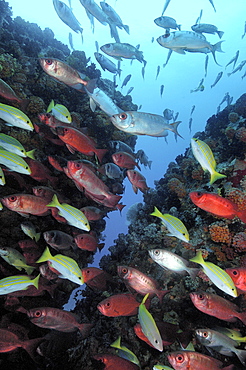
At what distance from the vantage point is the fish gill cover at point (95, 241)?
309 centimetres

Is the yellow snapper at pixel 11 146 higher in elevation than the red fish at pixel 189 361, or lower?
higher

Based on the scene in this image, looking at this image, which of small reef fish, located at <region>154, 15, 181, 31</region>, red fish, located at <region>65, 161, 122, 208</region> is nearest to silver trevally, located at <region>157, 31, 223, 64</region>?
small reef fish, located at <region>154, 15, 181, 31</region>

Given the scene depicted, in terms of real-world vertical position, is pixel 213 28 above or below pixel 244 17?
below

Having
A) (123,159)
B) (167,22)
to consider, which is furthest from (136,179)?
(167,22)

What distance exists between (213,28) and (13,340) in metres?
7.54

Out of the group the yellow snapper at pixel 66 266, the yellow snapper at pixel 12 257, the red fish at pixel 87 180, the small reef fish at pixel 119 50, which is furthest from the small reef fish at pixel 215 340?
the small reef fish at pixel 119 50

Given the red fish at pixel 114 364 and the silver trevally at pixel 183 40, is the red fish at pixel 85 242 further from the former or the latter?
the silver trevally at pixel 183 40

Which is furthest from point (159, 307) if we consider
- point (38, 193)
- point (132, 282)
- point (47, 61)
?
point (47, 61)

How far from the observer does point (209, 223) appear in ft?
16.9

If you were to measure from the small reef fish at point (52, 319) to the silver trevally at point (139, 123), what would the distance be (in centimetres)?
291

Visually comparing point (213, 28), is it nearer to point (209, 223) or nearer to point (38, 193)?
point (209, 223)

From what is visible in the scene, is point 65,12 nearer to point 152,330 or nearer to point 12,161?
point 12,161

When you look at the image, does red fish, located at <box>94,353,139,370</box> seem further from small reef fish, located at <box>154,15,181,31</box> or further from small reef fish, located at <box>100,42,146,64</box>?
small reef fish, located at <box>154,15,181,31</box>

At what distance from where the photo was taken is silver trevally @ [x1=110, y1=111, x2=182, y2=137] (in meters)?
2.79
